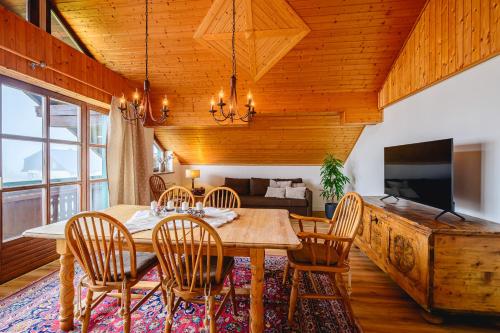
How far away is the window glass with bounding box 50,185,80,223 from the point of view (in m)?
3.01

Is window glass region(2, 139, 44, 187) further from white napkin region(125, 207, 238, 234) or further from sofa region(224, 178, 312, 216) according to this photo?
sofa region(224, 178, 312, 216)

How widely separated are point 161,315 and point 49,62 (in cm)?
282

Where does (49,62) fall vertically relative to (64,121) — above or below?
above

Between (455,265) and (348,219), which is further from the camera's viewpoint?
(348,219)

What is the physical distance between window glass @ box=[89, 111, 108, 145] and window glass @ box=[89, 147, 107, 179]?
125 mm

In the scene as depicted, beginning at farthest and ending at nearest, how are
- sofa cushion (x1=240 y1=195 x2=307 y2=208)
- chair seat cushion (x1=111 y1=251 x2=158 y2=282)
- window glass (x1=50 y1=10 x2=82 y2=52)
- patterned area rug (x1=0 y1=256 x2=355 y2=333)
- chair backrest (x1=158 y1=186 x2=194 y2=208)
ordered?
sofa cushion (x1=240 y1=195 x2=307 y2=208)
window glass (x1=50 y1=10 x2=82 y2=52)
chair backrest (x1=158 y1=186 x2=194 y2=208)
patterned area rug (x1=0 y1=256 x2=355 y2=333)
chair seat cushion (x1=111 y1=251 x2=158 y2=282)

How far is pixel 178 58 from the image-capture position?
350 centimetres

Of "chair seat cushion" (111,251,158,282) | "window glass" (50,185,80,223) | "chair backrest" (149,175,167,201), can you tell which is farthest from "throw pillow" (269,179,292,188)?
"chair seat cushion" (111,251,158,282)

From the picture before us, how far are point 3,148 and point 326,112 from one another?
415cm

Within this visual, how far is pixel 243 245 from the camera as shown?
4.97 feet

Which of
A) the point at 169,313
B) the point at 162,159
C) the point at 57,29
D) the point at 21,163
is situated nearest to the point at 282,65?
the point at 57,29

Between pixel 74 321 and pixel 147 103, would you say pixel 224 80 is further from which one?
Result: pixel 74 321

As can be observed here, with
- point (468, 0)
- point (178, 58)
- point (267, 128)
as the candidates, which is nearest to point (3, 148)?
point (178, 58)

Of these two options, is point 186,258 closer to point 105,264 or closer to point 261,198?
point 105,264
